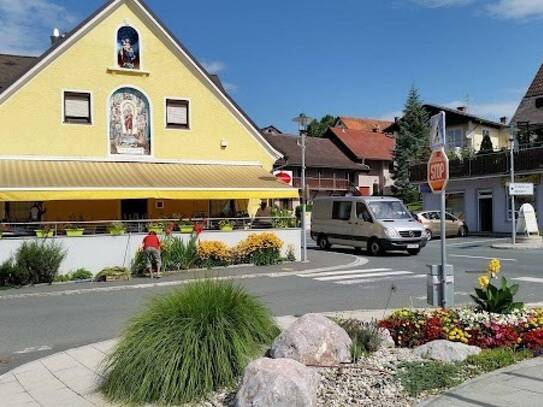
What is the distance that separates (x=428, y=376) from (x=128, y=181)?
16.5 m

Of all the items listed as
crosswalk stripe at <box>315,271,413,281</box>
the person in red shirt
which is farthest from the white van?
the person in red shirt

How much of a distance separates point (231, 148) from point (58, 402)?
20.5 m

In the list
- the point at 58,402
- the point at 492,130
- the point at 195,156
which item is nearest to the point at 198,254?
the point at 195,156

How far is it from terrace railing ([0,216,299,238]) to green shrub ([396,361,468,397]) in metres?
14.2

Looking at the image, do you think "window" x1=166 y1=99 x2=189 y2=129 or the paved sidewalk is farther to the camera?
"window" x1=166 y1=99 x2=189 y2=129

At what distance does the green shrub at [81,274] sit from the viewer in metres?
18.1

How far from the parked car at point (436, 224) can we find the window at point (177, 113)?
1365 centimetres

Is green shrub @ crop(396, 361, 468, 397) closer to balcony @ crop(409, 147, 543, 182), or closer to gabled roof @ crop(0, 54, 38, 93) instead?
gabled roof @ crop(0, 54, 38, 93)

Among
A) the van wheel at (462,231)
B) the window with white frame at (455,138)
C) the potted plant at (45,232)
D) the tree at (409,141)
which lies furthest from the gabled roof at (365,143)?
the potted plant at (45,232)

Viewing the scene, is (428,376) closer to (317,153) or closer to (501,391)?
(501,391)

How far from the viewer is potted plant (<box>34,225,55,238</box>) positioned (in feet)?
58.7

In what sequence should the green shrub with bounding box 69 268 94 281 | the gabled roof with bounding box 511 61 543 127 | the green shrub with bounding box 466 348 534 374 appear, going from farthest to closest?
the gabled roof with bounding box 511 61 543 127 < the green shrub with bounding box 69 268 94 281 < the green shrub with bounding box 466 348 534 374

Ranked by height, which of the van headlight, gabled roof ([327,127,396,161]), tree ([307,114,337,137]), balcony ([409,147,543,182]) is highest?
tree ([307,114,337,137])

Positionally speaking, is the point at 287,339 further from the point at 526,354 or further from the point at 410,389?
the point at 526,354
